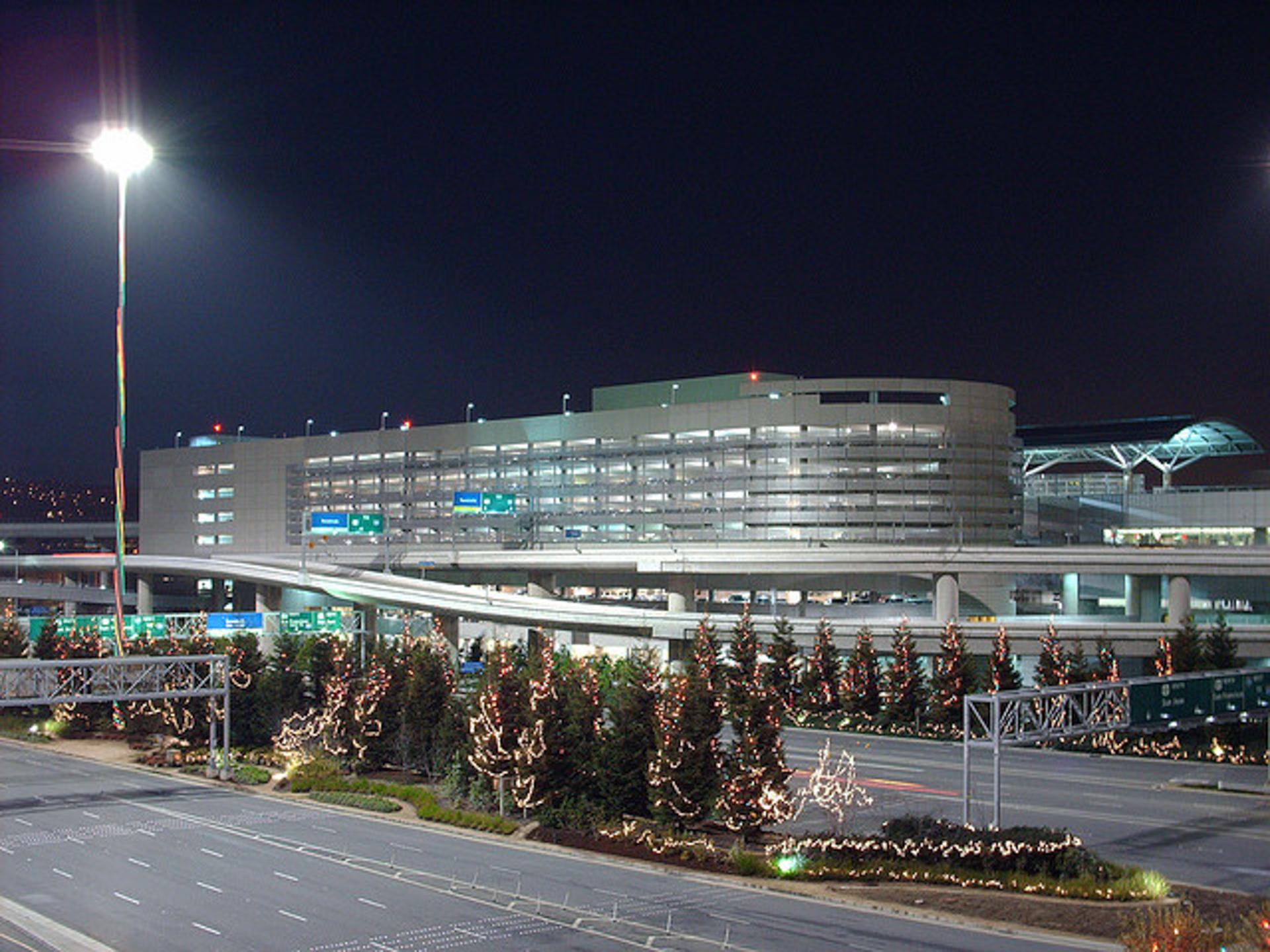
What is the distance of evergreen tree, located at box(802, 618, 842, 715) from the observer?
7719cm

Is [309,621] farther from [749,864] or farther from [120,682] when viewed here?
[749,864]

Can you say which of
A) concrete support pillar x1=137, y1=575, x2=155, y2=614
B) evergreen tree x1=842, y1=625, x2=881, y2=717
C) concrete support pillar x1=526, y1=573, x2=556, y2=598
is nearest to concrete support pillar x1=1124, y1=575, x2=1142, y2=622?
evergreen tree x1=842, y1=625, x2=881, y2=717

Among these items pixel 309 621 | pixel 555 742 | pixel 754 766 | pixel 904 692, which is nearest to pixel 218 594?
pixel 309 621

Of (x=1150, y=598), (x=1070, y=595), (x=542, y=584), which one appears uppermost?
(x=1150, y=598)

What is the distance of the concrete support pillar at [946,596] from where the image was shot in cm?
9419

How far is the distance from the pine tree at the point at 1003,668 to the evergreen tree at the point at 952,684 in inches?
52.4

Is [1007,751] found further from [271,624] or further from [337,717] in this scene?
[271,624]

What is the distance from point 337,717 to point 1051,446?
113 metres

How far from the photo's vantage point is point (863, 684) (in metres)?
75.6

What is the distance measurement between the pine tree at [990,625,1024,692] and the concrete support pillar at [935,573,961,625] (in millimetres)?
20406

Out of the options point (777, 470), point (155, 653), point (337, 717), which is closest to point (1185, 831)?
point (337, 717)

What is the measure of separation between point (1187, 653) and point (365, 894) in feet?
158

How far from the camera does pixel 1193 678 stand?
4944cm

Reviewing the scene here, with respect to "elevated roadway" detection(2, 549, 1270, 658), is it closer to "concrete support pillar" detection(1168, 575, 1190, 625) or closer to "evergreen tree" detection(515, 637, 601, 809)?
"concrete support pillar" detection(1168, 575, 1190, 625)
